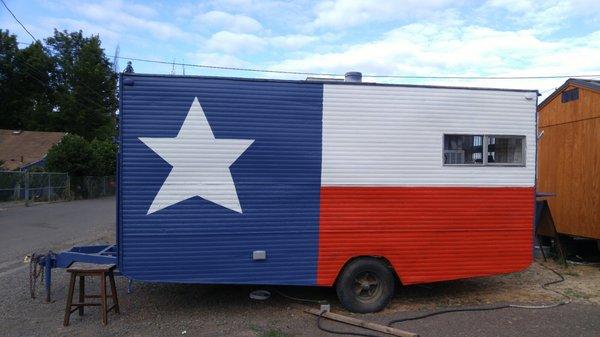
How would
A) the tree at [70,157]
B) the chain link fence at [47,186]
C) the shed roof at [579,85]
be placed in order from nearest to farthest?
the shed roof at [579,85] → the chain link fence at [47,186] → the tree at [70,157]

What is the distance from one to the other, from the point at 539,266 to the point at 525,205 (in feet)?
9.77

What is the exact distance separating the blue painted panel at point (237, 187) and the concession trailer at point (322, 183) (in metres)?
0.01

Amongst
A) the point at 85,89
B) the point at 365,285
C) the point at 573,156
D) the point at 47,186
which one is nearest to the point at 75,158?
the point at 47,186

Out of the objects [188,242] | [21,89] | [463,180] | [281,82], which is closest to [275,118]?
[281,82]

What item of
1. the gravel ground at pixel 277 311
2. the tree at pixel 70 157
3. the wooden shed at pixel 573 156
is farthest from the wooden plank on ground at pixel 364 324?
the tree at pixel 70 157

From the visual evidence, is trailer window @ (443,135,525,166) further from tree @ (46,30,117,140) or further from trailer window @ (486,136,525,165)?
tree @ (46,30,117,140)

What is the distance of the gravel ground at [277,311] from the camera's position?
6.09 m

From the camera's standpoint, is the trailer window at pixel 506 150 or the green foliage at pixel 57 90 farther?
the green foliage at pixel 57 90

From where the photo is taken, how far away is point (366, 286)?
6855mm

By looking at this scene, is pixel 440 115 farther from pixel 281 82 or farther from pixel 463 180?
pixel 281 82

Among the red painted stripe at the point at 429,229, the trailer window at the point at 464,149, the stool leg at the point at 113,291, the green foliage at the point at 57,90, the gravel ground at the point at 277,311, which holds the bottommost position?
the gravel ground at the point at 277,311

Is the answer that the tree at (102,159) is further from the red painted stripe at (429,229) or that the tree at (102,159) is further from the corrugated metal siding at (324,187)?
the red painted stripe at (429,229)

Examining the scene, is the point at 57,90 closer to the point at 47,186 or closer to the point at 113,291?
the point at 47,186

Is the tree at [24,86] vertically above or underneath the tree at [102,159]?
above
